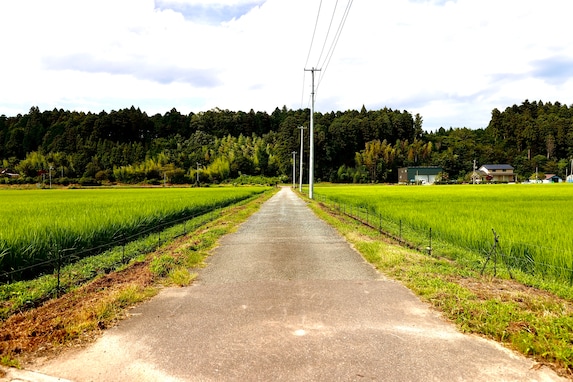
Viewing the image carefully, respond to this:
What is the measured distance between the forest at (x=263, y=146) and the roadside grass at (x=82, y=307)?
82.2 metres

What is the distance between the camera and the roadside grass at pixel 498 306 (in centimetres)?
357

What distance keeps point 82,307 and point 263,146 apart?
399 ft

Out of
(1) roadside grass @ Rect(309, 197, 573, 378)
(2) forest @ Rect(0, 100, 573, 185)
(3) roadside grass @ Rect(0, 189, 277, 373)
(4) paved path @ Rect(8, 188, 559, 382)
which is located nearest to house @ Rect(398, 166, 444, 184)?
(2) forest @ Rect(0, 100, 573, 185)

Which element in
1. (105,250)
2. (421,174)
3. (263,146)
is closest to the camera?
(105,250)

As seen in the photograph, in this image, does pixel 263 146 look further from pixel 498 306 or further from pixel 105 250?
pixel 498 306

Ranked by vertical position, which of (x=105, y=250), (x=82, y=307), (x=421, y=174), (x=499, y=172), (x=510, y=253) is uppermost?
(x=499, y=172)

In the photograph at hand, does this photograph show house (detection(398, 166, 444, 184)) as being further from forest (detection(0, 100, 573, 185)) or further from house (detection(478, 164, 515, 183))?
house (detection(478, 164, 515, 183))

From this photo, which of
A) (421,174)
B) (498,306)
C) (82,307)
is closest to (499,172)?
(421,174)

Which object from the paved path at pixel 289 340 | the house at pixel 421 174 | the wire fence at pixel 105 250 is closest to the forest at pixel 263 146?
the house at pixel 421 174

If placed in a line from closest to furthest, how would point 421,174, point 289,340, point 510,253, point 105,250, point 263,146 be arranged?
point 289,340, point 510,253, point 105,250, point 421,174, point 263,146

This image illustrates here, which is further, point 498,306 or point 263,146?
point 263,146

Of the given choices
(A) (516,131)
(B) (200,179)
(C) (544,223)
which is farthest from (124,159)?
(A) (516,131)

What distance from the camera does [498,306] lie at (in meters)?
4.68

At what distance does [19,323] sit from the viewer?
14.3 feet
